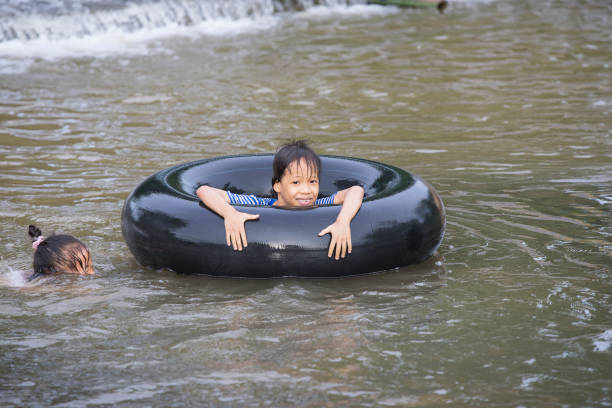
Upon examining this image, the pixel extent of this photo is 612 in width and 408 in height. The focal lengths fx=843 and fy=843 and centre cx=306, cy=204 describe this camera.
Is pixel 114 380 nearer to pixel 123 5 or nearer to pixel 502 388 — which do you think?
pixel 502 388

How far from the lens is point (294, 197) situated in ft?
17.4

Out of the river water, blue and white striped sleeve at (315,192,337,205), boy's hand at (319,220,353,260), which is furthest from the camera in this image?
blue and white striped sleeve at (315,192,337,205)

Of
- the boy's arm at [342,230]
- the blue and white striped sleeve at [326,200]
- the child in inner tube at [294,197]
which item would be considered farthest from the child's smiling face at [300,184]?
the boy's arm at [342,230]

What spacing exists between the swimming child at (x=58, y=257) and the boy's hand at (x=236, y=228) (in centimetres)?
95

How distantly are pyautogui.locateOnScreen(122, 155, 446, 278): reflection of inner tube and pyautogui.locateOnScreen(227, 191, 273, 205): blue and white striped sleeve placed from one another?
279mm

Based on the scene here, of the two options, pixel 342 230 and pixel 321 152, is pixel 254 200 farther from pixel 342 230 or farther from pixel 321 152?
pixel 321 152

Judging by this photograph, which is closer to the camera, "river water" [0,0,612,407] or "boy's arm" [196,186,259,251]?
"river water" [0,0,612,407]

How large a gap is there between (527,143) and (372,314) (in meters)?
4.65

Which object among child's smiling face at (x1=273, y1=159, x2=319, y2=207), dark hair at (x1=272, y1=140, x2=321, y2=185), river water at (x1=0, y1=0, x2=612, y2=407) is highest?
dark hair at (x1=272, y1=140, x2=321, y2=185)

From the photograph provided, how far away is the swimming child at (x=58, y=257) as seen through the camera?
5.14 metres

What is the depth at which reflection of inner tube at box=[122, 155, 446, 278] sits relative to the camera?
4891 mm

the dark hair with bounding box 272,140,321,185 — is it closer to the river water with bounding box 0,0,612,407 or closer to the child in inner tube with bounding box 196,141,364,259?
the child in inner tube with bounding box 196,141,364,259

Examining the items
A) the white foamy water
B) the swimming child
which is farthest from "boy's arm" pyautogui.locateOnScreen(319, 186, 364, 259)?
the white foamy water

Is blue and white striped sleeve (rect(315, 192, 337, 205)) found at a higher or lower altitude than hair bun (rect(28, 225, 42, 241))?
lower
